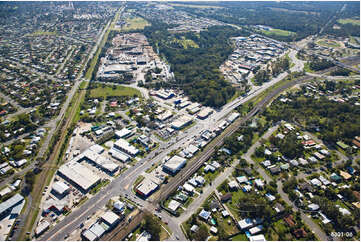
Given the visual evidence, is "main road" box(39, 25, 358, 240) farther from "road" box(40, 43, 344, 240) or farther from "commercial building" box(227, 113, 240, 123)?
"commercial building" box(227, 113, 240, 123)

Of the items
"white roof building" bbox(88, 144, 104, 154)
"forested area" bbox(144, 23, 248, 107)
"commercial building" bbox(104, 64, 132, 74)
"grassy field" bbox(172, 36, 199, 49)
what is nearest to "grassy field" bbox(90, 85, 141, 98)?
"commercial building" bbox(104, 64, 132, 74)

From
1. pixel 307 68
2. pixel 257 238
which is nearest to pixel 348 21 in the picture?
pixel 307 68

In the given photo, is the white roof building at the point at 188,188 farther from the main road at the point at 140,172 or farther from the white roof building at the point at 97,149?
the white roof building at the point at 97,149

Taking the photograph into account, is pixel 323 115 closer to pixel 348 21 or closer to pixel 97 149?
pixel 97 149

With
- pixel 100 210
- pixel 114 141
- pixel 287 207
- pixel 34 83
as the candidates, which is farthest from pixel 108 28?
pixel 287 207

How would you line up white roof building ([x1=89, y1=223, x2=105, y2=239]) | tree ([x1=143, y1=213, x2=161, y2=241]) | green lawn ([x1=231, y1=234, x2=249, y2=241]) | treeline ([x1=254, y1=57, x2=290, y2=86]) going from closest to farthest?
tree ([x1=143, y1=213, x2=161, y2=241]) < white roof building ([x1=89, y1=223, x2=105, y2=239]) < green lawn ([x1=231, y1=234, x2=249, y2=241]) < treeline ([x1=254, y1=57, x2=290, y2=86])

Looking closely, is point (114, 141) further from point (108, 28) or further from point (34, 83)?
point (108, 28)
